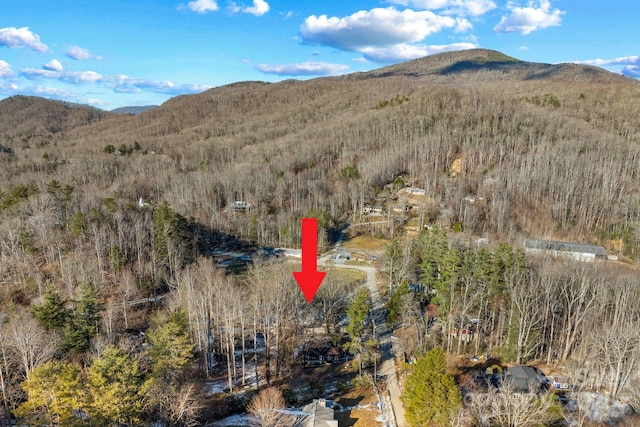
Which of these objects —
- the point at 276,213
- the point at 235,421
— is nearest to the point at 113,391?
the point at 235,421

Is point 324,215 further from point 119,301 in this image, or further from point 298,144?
point 298,144

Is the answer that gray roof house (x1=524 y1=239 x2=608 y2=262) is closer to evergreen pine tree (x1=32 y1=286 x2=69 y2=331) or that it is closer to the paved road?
the paved road

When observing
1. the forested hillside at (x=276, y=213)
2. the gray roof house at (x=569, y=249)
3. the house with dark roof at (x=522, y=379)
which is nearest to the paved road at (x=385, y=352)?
the forested hillside at (x=276, y=213)

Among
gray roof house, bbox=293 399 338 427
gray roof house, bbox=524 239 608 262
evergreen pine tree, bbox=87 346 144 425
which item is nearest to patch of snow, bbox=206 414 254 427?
gray roof house, bbox=293 399 338 427

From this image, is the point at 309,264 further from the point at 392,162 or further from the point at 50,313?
the point at 392,162

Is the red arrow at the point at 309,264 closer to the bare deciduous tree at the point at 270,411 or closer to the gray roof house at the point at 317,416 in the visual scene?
the gray roof house at the point at 317,416

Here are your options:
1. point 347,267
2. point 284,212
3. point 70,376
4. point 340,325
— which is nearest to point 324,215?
point 284,212
